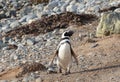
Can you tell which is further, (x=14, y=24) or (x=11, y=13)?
(x=11, y=13)

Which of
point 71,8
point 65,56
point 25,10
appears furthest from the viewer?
point 25,10

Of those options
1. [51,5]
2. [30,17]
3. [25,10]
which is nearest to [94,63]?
[30,17]

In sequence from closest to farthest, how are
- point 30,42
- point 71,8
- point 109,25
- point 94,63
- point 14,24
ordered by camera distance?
point 94,63 → point 109,25 → point 30,42 → point 14,24 → point 71,8

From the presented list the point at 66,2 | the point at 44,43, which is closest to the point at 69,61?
the point at 44,43

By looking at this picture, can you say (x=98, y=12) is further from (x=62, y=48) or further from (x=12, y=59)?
(x=62, y=48)

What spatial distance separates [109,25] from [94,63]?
10.3 ft

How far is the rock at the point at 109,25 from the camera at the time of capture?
1523cm

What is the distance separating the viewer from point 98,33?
1565 centimetres

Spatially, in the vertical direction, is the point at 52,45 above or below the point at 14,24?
above

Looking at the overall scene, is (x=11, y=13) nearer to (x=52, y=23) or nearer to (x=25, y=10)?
(x=25, y=10)

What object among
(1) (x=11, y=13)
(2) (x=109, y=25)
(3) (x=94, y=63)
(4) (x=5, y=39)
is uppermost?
(2) (x=109, y=25)

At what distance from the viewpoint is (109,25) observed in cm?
1548

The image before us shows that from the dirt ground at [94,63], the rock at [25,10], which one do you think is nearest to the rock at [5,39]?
the dirt ground at [94,63]

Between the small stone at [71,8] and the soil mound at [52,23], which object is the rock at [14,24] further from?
the small stone at [71,8]
